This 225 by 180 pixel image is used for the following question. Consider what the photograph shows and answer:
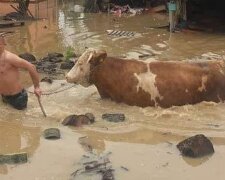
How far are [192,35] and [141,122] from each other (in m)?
9.29

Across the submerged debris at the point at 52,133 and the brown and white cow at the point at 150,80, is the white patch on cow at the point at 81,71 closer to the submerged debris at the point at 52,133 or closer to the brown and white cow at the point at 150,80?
the brown and white cow at the point at 150,80

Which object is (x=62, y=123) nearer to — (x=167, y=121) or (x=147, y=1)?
(x=167, y=121)

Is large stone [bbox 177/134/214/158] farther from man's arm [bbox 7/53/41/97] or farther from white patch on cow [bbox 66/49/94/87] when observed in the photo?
white patch on cow [bbox 66/49/94/87]

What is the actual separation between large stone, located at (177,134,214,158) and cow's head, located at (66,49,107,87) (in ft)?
7.87

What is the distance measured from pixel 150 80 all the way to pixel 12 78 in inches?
80.6

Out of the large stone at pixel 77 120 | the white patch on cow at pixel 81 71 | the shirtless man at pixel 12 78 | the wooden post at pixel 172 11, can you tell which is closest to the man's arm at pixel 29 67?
the shirtless man at pixel 12 78

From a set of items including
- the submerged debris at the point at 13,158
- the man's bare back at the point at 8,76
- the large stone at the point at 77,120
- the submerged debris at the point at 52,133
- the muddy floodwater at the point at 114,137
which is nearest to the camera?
the muddy floodwater at the point at 114,137

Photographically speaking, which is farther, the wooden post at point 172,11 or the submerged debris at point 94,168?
the wooden post at point 172,11

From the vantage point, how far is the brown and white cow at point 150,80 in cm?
800

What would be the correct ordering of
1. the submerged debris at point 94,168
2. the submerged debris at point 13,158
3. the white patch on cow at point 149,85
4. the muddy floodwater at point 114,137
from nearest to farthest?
the submerged debris at point 94,168
the muddy floodwater at point 114,137
the submerged debris at point 13,158
the white patch on cow at point 149,85

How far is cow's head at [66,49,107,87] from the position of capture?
26.5 feet

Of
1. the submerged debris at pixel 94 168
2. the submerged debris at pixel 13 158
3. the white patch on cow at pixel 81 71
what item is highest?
the white patch on cow at pixel 81 71

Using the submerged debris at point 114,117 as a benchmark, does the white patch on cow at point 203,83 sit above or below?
above

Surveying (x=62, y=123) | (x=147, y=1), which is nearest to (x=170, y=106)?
(x=62, y=123)
